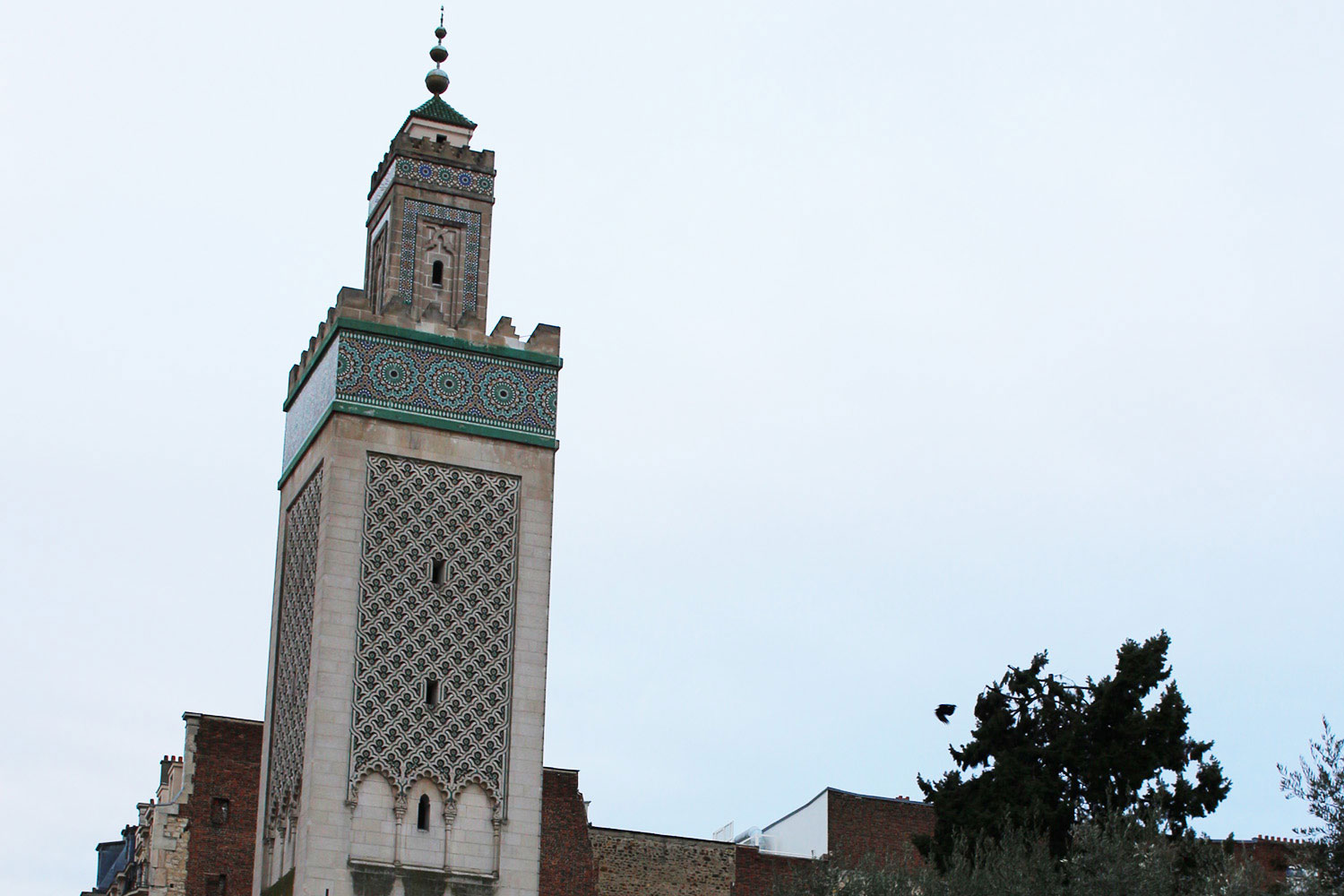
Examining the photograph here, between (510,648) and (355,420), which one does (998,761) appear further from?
(355,420)

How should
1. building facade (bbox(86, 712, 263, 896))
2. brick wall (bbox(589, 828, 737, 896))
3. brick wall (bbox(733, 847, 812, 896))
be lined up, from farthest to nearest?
brick wall (bbox(733, 847, 812, 896)) < brick wall (bbox(589, 828, 737, 896)) < building facade (bbox(86, 712, 263, 896))

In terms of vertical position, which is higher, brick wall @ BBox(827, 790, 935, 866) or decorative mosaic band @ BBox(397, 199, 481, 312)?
decorative mosaic band @ BBox(397, 199, 481, 312)

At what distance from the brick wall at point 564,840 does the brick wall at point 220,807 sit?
161 inches

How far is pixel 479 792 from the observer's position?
890 inches

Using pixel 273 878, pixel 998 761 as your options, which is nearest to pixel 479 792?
pixel 273 878

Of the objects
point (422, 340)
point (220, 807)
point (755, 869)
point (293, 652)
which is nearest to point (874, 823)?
point (755, 869)

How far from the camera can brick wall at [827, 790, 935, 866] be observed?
34.0 metres

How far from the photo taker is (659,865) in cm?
3256

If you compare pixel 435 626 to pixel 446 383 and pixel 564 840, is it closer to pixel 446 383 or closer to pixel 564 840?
pixel 446 383

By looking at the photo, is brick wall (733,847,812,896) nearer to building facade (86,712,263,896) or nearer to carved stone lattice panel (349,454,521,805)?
building facade (86,712,263,896)

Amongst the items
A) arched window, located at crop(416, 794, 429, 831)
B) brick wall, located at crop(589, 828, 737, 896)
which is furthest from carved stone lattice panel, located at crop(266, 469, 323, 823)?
brick wall, located at crop(589, 828, 737, 896)

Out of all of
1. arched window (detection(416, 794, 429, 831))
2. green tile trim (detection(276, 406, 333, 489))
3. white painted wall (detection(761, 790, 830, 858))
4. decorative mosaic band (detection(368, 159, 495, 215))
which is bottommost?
arched window (detection(416, 794, 429, 831))

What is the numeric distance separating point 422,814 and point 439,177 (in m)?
7.26

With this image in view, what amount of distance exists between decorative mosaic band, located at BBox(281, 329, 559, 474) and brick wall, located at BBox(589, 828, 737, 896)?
1024 cm
